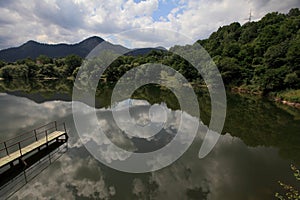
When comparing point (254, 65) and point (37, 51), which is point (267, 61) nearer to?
point (254, 65)

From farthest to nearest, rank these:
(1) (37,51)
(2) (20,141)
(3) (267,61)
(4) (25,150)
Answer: (1) (37,51) < (3) (267,61) < (2) (20,141) < (4) (25,150)

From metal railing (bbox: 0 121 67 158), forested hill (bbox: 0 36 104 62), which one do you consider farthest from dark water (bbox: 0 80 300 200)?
forested hill (bbox: 0 36 104 62)

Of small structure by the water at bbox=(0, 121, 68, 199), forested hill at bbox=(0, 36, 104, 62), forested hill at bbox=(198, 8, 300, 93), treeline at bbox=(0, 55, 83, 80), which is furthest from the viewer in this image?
forested hill at bbox=(0, 36, 104, 62)

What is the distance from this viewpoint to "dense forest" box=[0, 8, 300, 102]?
96.8 feet

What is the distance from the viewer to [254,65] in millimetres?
38375

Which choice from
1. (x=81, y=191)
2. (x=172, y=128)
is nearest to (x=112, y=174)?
(x=81, y=191)

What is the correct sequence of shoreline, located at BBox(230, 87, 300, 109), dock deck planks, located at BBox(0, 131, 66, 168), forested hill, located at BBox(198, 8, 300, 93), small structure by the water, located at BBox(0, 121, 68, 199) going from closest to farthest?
small structure by the water, located at BBox(0, 121, 68, 199)
dock deck planks, located at BBox(0, 131, 66, 168)
shoreline, located at BBox(230, 87, 300, 109)
forested hill, located at BBox(198, 8, 300, 93)

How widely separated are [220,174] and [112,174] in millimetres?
4839

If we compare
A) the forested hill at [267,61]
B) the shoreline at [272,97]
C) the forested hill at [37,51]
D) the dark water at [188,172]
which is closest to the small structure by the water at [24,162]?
the dark water at [188,172]

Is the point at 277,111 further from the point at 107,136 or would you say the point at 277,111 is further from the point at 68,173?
the point at 68,173

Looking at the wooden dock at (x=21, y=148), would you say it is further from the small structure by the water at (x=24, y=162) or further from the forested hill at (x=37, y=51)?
the forested hill at (x=37, y=51)

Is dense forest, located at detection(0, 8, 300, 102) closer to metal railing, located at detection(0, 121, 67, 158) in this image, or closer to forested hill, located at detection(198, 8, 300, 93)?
forested hill, located at detection(198, 8, 300, 93)

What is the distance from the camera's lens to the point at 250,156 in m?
11.3

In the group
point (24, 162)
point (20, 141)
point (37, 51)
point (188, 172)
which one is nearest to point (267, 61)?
point (188, 172)
